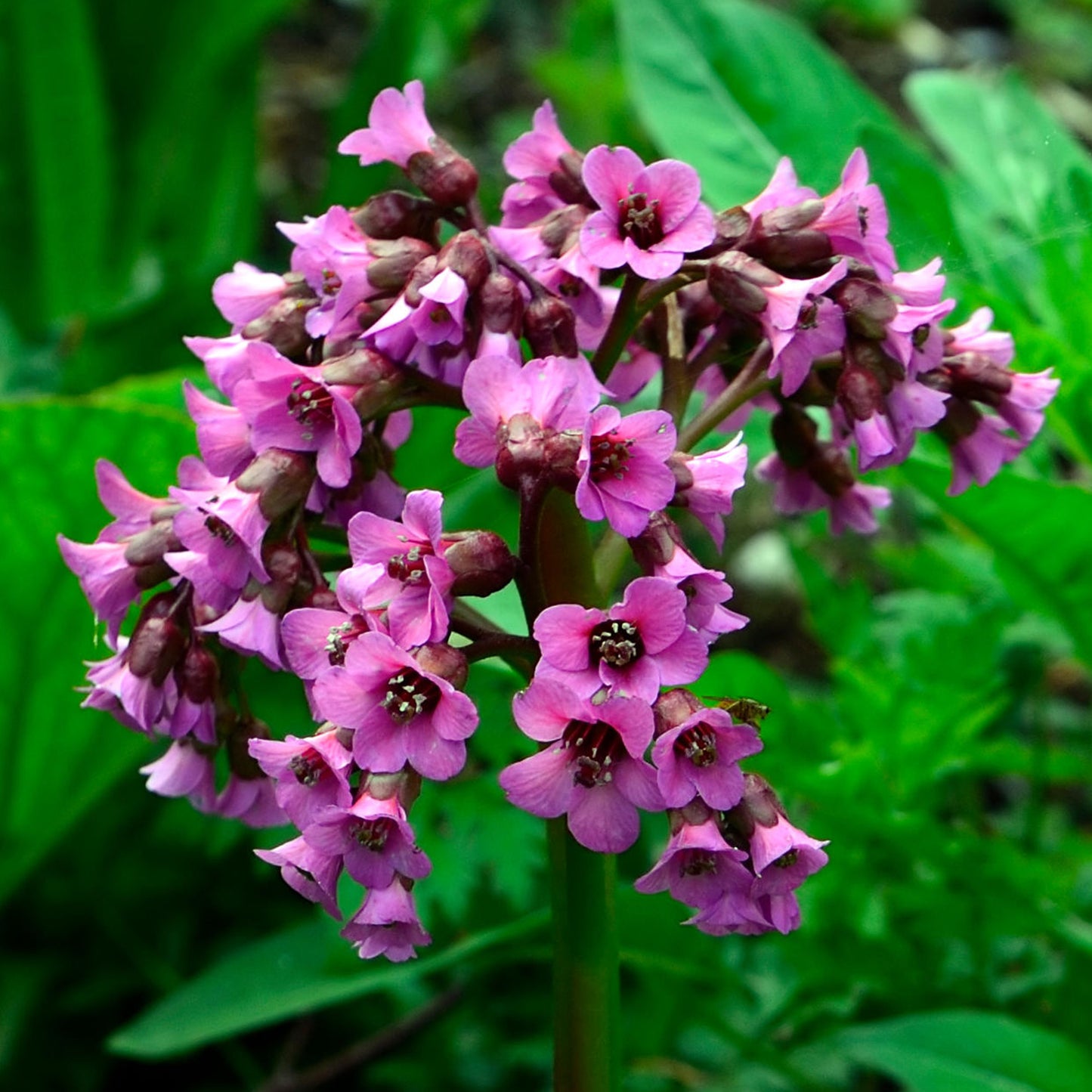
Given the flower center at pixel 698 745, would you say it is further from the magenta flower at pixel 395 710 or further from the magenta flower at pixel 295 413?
the magenta flower at pixel 295 413

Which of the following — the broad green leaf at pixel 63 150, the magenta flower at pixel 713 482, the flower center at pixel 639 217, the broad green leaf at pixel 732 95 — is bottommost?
the broad green leaf at pixel 63 150

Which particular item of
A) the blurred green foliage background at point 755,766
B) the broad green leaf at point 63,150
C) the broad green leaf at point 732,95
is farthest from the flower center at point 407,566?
the broad green leaf at point 63,150

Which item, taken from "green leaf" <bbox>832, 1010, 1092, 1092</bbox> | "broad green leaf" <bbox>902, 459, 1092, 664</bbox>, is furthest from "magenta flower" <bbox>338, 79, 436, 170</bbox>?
"green leaf" <bbox>832, 1010, 1092, 1092</bbox>

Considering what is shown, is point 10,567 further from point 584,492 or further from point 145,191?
point 145,191

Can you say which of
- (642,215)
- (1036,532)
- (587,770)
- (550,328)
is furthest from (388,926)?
(1036,532)

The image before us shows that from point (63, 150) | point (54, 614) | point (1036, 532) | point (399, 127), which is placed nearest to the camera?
point (399, 127)

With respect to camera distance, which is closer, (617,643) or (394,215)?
(617,643)

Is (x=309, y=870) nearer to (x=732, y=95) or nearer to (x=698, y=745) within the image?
(x=698, y=745)

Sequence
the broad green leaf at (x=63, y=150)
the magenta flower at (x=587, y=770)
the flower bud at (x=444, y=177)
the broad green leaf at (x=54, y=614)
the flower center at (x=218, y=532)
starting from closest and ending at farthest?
1. the magenta flower at (x=587, y=770)
2. the flower center at (x=218, y=532)
3. the flower bud at (x=444, y=177)
4. the broad green leaf at (x=54, y=614)
5. the broad green leaf at (x=63, y=150)
